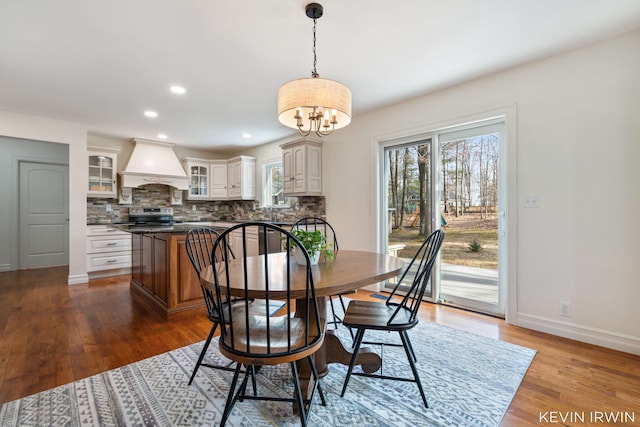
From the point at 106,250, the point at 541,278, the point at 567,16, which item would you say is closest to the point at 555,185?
the point at 541,278

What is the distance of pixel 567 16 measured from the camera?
6.63 feet

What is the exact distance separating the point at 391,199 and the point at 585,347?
2.25 m

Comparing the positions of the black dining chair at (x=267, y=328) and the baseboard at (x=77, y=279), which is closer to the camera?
the black dining chair at (x=267, y=328)

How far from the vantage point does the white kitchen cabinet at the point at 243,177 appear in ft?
19.3

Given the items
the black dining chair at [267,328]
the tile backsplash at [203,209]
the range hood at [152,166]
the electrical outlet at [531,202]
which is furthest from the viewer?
the range hood at [152,166]

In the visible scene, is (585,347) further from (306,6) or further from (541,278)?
(306,6)

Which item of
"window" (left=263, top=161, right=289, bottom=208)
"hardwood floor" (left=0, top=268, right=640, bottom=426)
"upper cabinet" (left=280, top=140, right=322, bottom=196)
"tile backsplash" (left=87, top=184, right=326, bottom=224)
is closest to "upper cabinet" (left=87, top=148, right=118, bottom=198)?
"tile backsplash" (left=87, top=184, right=326, bottom=224)

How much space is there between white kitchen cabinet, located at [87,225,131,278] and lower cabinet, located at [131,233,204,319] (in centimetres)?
172

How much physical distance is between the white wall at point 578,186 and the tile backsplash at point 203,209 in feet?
8.49

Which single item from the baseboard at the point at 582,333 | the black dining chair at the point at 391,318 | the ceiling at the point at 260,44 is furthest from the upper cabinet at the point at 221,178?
the baseboard at the point at 582,333

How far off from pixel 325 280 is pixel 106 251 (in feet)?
15.6

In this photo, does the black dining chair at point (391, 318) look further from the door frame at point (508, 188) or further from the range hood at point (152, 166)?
the range hood at point (152, 166)

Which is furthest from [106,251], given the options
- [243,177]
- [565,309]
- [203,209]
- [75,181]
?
[565,309]

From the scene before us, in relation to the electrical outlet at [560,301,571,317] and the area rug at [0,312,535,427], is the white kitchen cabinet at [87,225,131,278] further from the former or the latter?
the electrical outlet at [560,301,571,317]
